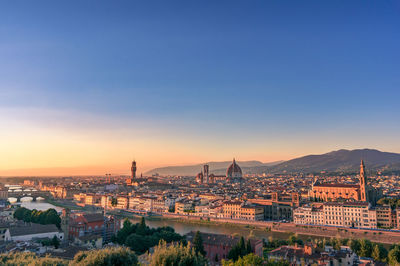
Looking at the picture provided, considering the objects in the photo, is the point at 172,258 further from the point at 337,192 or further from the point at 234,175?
the point at 234,175

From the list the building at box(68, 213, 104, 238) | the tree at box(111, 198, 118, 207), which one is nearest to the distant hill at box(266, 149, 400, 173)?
the tree at box(111, 198, 118, 207)

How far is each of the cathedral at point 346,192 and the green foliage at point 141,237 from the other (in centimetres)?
2188

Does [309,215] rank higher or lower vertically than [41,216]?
lower

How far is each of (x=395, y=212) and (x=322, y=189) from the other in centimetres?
1753

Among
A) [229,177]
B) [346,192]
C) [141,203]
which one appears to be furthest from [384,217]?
[229,177]

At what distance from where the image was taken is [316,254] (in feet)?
43.8

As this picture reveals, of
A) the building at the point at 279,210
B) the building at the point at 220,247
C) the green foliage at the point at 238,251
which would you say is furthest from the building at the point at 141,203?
the green foliage at the point at 238,251

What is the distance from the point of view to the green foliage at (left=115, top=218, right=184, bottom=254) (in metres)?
15.9

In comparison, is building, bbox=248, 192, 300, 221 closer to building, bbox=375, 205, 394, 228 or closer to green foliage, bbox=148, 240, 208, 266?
building, bbox=375, 205, 394, 228

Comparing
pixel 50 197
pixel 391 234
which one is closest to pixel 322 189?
pixel 391 234

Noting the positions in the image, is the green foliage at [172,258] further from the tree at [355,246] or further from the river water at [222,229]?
the river water at [222,229]

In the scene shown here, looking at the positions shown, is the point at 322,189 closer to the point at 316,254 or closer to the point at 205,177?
the point at 316,254

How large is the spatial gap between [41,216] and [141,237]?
9.85 metres

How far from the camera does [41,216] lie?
22.5 m
